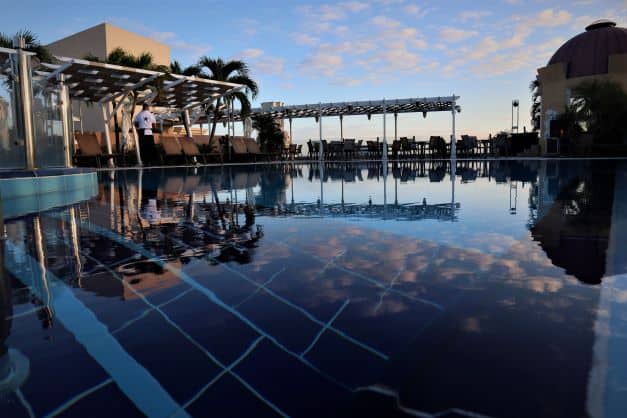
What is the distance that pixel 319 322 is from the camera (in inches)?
63.1

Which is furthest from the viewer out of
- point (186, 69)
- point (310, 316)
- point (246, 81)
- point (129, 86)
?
point (246, 81)

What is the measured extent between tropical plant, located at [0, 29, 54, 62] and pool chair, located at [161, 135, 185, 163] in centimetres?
428

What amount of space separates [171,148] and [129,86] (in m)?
2.51

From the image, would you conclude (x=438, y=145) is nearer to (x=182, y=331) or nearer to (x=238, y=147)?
(x=238, y=147)

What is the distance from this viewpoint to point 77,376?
1241mm

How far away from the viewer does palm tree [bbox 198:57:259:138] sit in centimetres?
1891

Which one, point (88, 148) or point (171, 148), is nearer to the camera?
point (88, 148)

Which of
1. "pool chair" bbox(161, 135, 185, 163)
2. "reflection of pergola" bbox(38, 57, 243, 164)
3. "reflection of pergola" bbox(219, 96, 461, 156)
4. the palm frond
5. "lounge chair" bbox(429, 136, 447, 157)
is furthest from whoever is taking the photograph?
"lounge chair" bbox(429, 136, 447, 157)

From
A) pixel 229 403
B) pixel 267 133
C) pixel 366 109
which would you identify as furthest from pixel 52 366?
pixel 267 133

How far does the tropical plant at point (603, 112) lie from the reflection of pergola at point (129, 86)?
14052 mm

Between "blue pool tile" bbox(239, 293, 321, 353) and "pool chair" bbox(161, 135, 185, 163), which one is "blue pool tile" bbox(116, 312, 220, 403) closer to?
"blue pool tile" bbox(239, 293, 321, 353)

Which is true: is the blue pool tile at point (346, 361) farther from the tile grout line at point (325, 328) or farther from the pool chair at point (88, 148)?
the pool chair at point (88, 148)

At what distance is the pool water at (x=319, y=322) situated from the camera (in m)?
1.11

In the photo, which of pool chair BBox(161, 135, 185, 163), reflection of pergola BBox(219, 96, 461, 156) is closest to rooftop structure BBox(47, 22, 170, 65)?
reflection of pergola BBox(219, 96, 461, 156)
